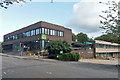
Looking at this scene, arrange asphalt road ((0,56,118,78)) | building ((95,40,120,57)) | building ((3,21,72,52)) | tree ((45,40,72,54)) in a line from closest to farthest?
asphalt road ((0,56,118,78))
tree ((45,40,72,54))
building ((3,21,72,52))
building ((95,40,120,57))

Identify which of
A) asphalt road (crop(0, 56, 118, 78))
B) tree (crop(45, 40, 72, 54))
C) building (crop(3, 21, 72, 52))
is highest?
building (crop(3, 21, 72, 52))

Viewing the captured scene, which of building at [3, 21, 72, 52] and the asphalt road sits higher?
building at [3, 21, 72, 52]

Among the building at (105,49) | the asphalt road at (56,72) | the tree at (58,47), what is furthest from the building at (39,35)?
the asphalt road at (56,72)

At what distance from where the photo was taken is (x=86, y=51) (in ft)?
131

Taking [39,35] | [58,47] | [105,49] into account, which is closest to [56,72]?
[58,47]

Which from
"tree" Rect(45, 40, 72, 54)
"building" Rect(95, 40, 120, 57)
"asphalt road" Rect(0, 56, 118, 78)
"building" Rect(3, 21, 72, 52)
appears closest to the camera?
"asphalt road" Rect(0, 56, 118, 78)

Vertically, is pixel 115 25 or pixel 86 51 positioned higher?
pixel 115 25

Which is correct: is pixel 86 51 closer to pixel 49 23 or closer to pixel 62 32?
pixel 62 32

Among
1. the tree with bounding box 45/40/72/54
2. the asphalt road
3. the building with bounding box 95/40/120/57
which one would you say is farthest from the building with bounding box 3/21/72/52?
the asphalt road

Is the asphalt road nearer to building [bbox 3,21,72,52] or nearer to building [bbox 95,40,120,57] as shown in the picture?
building [bbox 3,21,72,52]

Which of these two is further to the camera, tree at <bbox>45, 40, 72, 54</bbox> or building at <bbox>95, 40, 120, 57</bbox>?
building at <bbox>95, 40, 120, 57</bbox>

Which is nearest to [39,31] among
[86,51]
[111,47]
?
[86,51]

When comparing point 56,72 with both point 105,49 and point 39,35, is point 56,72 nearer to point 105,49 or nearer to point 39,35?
point 39,35

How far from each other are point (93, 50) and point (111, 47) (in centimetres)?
2067
